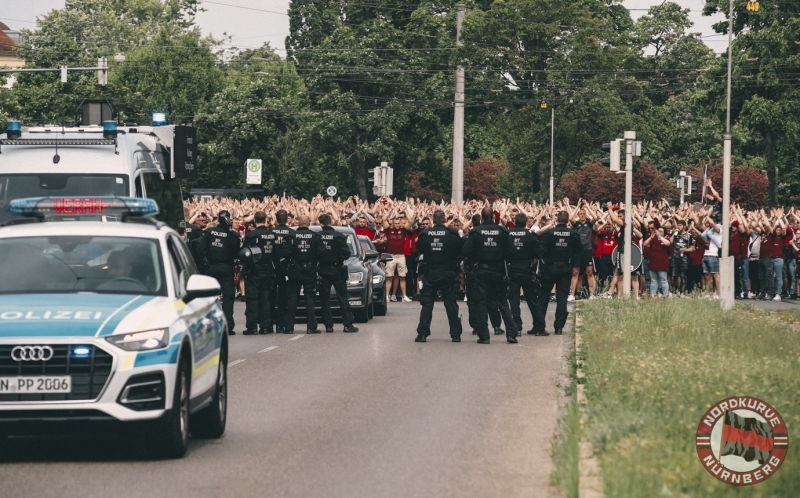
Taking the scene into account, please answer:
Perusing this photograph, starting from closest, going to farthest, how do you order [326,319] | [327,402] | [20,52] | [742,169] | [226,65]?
[327,402] → [326,319] → [742,169] → [20,52] → [226,65]

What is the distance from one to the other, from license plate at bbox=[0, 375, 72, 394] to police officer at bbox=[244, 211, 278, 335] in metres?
12.8

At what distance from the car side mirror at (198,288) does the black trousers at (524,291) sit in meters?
11.7

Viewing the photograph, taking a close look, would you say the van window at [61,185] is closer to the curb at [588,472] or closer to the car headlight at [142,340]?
the curb at [588,472]

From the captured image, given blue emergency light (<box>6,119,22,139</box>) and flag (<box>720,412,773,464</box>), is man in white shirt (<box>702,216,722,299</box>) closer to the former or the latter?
blue emergency light (<box>6,119,22,139</box>)

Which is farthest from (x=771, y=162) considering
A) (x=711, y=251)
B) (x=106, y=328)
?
(x=106, y=328)

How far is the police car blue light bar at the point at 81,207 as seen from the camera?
1123cm

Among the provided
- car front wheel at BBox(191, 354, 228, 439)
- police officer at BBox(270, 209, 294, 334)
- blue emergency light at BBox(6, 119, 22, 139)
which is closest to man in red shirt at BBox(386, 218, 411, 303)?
police officer at BBox(270, 209, 294, 334)

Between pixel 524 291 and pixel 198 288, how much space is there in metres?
12.5

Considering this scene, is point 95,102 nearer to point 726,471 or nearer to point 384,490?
point 384,490

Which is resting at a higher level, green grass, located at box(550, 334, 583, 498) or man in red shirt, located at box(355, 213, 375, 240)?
man in red shirt, located at box(355, 213, 375, 240)

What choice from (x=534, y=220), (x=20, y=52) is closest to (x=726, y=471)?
(x=534, y=220)

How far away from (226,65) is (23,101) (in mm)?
35502

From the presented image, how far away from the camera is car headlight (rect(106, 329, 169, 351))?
9602 mm

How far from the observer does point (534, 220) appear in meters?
34.1
